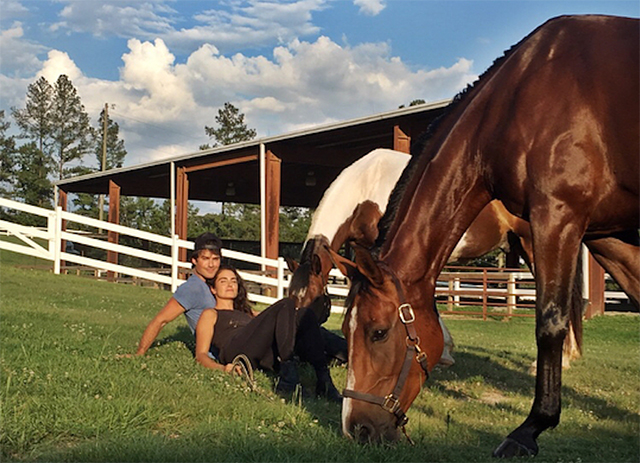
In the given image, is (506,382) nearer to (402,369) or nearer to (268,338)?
(268,338)

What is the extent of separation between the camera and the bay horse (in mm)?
5902

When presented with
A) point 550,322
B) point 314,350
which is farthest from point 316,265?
point 550,322

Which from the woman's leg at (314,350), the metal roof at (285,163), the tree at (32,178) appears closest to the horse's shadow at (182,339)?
the woman's leg at (314,350)

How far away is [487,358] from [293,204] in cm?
2144

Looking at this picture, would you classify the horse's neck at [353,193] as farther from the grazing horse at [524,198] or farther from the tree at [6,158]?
the tree at [6,158]

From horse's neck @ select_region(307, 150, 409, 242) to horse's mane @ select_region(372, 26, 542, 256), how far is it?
2467 millimetres

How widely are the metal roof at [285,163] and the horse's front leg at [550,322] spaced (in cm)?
925

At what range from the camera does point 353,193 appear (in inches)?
253

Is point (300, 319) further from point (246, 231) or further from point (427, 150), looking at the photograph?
point (246, 231)

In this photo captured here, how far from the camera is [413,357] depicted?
3.29 m

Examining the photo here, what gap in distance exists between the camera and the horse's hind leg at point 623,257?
3918mm

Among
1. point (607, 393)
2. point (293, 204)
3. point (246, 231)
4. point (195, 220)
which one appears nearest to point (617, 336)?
point (607, 393)

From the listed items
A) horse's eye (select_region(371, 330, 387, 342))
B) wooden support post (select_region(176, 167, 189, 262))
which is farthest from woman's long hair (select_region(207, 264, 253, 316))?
wooden support post (select_region(176, 167, 189, 262))

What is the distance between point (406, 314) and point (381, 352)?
0.23 meters
